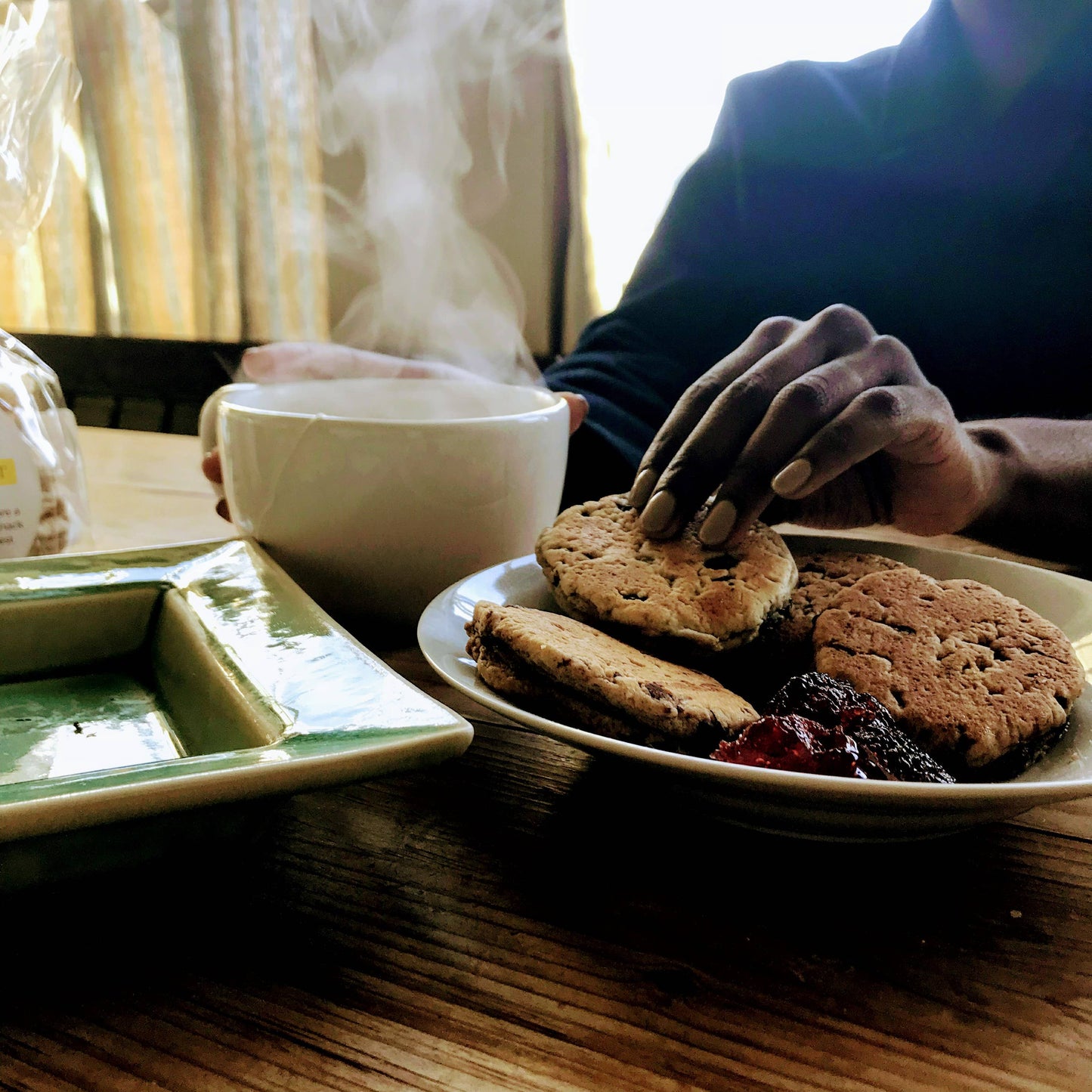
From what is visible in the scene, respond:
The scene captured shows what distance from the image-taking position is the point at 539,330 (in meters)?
2.83

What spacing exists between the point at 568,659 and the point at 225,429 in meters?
0.38

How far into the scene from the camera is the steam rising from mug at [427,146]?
3.94 ft

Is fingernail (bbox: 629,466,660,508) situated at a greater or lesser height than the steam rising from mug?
lesser

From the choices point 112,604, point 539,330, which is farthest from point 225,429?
point 539,330

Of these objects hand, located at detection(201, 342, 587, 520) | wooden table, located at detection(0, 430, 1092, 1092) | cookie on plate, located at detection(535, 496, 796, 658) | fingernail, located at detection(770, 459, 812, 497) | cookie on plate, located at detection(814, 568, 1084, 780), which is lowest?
wooden table, located at detection(0, 430, 1092, 1092)

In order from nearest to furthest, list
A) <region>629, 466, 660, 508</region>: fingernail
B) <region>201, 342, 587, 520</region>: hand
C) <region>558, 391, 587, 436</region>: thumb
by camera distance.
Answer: <region>629, 466, 660, 508</region>: fingernail
<region>558, 391, 587, 436</region>: thumb
<region>201, 342, 587, 520</region>: hand

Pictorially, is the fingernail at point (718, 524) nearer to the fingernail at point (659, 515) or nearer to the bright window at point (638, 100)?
the fingernail at point (659, 515)

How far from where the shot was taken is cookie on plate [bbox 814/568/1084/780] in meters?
0.40

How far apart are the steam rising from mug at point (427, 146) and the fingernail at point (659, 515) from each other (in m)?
0.59

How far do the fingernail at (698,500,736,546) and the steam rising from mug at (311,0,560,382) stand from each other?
611mm

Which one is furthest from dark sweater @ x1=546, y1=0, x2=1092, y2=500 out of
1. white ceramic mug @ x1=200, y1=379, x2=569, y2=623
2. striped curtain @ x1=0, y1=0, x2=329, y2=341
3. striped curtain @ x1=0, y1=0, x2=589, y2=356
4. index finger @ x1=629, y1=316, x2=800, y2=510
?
striped curtain @ x1=0, y1=0, x2=329, y2=341

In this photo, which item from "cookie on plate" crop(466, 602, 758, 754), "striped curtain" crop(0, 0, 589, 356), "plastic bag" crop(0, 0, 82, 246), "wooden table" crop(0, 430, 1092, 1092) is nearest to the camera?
"wooden table" crop(0, 430, 1092, 1092)

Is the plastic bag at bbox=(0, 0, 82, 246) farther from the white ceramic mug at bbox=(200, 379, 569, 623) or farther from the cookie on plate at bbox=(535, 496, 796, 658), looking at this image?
the cookie on plate at bbox=(535, 496, 796, 658)

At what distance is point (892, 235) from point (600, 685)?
1.43 meters
